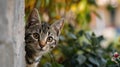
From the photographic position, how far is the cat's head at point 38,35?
3.24 m

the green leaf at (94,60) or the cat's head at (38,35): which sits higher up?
the cat's head at (38,35)

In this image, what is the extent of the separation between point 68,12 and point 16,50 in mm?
2183

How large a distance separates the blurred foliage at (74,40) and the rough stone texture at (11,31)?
0.79m

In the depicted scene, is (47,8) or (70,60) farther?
(47,8)

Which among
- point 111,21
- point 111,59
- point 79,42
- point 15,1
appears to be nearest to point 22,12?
point 15,1

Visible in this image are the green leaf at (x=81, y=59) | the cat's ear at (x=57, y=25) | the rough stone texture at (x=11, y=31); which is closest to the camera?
the rough stone texture at (x=11, y=31)

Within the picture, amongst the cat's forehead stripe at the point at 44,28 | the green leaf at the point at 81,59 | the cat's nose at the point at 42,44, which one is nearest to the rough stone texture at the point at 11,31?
the cat's nose at the point at 42,44

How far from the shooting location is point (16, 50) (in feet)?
8.83

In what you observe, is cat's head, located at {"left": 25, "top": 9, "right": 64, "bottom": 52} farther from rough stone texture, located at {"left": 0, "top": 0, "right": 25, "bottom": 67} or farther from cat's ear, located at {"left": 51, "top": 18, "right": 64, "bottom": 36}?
rough stone texture, located at {"left": 0, "top": 0, "right": 25, "bottom": 67}

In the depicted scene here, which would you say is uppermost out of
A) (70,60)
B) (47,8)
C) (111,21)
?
(47,8)

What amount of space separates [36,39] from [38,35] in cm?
4

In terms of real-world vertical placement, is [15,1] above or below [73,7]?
above

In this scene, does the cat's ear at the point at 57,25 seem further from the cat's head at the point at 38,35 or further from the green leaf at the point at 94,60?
the green leaf at the point at 94,60

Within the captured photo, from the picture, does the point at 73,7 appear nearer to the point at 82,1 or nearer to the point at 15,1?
the point at 82,1
